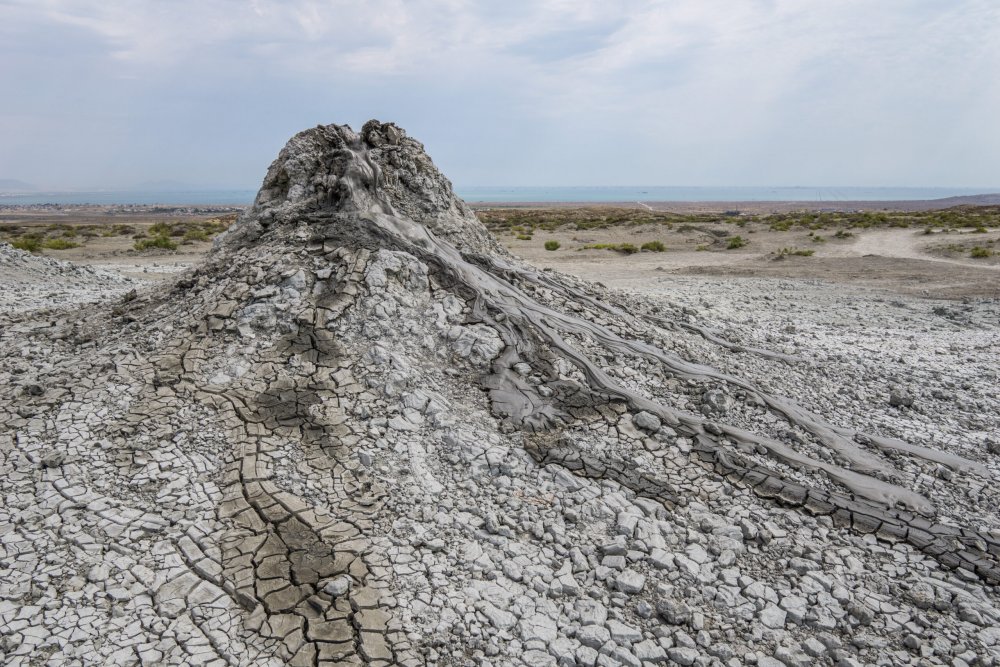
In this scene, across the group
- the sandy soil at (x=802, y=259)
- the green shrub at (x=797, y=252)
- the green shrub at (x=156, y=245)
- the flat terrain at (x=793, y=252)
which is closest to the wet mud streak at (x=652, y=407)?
the flat terrain at (x=793, y=252)

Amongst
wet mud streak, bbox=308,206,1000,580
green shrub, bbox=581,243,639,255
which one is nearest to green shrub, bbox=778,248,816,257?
green shrub, bbox=581,243,639,255

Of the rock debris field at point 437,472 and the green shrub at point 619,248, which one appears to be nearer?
the rock debris field at point 437,472

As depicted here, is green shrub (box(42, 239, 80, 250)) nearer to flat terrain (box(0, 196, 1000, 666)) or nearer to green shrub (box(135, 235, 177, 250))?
green shrub (box(135, 235, 177, 250))

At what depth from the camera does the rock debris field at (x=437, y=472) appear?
3986mm

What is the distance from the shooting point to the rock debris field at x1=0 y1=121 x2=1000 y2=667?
3.99m

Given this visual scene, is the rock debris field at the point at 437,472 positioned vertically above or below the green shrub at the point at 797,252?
below

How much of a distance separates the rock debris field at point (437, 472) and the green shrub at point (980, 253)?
59.4ft

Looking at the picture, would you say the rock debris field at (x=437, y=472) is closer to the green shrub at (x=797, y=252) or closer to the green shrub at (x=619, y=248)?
the green shrub at (x=797, y=252)

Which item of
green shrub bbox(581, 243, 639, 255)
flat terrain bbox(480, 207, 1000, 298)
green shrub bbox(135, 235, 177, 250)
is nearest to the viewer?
flat terrain bbox(480, 207, 1000, 298)

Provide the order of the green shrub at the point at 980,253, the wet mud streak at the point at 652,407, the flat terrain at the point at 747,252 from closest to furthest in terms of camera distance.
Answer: the wet mud streak at the point at 652,407 < the flat terrain at the point at 747,252 < the green shrub at the point at 980,253

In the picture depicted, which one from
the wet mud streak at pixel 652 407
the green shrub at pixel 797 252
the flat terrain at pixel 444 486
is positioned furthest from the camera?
the green shrub at pixel 797 252

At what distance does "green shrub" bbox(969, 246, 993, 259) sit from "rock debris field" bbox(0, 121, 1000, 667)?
59.4 feet

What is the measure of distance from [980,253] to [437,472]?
1052 inches

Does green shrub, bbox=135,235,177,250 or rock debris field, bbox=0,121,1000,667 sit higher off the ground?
green shrub, bbox=135,235,177,250
